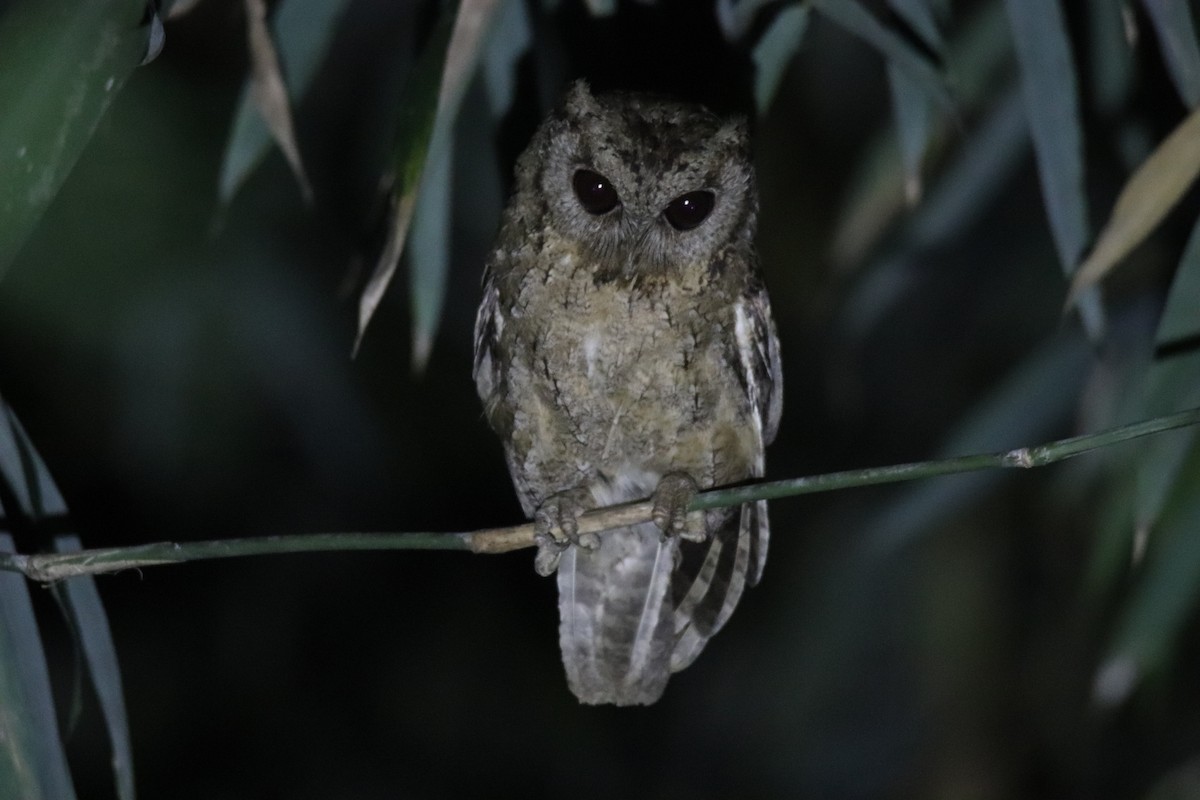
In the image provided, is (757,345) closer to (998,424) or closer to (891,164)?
(891,164)

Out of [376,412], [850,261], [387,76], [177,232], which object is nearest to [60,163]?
[850,261]

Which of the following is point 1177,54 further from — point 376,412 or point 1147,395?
point 376,412

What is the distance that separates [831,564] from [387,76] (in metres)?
1.92

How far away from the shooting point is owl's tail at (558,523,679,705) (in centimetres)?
267

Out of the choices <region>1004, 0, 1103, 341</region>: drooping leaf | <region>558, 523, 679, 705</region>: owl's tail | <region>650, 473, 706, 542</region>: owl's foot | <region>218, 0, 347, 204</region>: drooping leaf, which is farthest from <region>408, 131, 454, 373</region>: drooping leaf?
<region>1004, 0, 1103, 341</region>: drooping leaf

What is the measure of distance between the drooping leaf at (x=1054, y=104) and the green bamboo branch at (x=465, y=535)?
0.81m

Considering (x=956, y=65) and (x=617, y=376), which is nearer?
(x=617, y=376)

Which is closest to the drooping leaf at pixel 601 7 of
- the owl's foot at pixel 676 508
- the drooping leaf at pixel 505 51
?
the drooping leaf at pixel 505 51

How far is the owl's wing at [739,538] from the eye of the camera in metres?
2.35

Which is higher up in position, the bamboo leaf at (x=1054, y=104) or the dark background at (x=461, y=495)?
the bamboo leaf at (x=1054, y=104)

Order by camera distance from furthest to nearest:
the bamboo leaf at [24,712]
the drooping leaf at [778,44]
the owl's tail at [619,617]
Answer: the owl's tail at [619,617]
the drooping leaf at [778,44]
the bamboo leaf at [24,712]

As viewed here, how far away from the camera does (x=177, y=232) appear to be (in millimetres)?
4320

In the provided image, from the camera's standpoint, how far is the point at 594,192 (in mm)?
2133

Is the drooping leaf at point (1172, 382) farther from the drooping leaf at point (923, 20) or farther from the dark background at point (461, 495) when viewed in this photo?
the dark background at point (461, 495)
